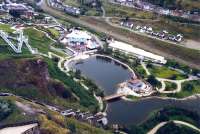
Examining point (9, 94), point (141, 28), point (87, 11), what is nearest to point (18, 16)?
point (87, 11)

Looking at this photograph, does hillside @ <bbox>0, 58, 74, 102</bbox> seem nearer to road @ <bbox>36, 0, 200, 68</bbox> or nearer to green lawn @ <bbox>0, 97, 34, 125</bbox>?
green lawn @ <bbox>0, 97, 34, 125</bbox>

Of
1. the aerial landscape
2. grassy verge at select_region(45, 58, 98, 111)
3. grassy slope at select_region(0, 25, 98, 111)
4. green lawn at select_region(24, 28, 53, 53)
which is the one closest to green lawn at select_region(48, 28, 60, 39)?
the aerial landscape

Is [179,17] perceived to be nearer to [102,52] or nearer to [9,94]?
[102,52]

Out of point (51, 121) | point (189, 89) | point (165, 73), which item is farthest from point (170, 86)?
point (51, 121)

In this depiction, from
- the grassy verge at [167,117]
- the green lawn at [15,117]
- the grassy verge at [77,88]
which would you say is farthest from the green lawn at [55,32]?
the green lawn at [15,117]

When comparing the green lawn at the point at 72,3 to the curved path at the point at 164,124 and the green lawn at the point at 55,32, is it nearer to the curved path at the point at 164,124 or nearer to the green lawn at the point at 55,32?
the green lawn at the point at 55,32

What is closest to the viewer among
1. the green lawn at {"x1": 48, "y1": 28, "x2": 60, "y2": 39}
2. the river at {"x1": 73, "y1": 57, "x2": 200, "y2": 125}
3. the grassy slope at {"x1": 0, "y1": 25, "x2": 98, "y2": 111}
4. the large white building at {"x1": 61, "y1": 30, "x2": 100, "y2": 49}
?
the grassy slope at {"x1": 0, "y1": 25, "x2": 98, "y2": 111}
